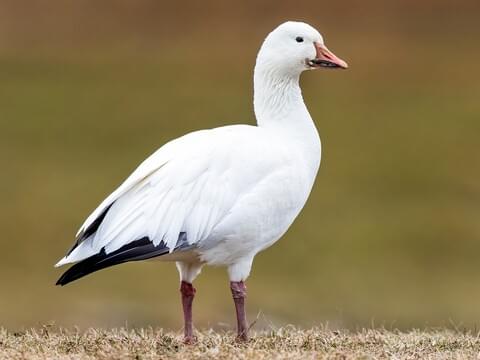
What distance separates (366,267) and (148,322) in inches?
234

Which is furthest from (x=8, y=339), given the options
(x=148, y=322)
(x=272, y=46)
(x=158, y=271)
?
(x=158, y=271)

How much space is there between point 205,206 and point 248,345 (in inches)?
35.9

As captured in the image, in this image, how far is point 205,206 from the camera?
28.9 ft

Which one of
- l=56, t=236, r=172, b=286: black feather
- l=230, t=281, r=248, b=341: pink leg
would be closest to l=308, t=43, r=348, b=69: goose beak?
l=230, t=281, r=248, b=341: pink leg

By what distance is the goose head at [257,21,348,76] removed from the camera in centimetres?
963

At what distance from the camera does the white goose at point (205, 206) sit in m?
8.66

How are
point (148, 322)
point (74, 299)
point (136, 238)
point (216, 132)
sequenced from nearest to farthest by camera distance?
point (136, 238), point (216, 132), point (148, 322), point (74, 299)

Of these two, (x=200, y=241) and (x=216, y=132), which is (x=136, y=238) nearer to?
(x=200, y=241)

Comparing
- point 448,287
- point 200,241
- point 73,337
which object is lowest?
point 448,287

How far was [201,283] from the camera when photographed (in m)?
20.5

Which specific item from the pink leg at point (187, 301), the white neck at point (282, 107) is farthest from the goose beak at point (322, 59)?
the pink leg at point (187, 301)

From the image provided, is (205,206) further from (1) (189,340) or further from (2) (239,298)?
(1) (189,340)

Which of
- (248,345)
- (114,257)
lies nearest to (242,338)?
(248,345)

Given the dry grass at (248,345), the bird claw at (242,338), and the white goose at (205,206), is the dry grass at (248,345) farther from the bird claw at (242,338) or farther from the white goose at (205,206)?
the white goose at (205,206)
